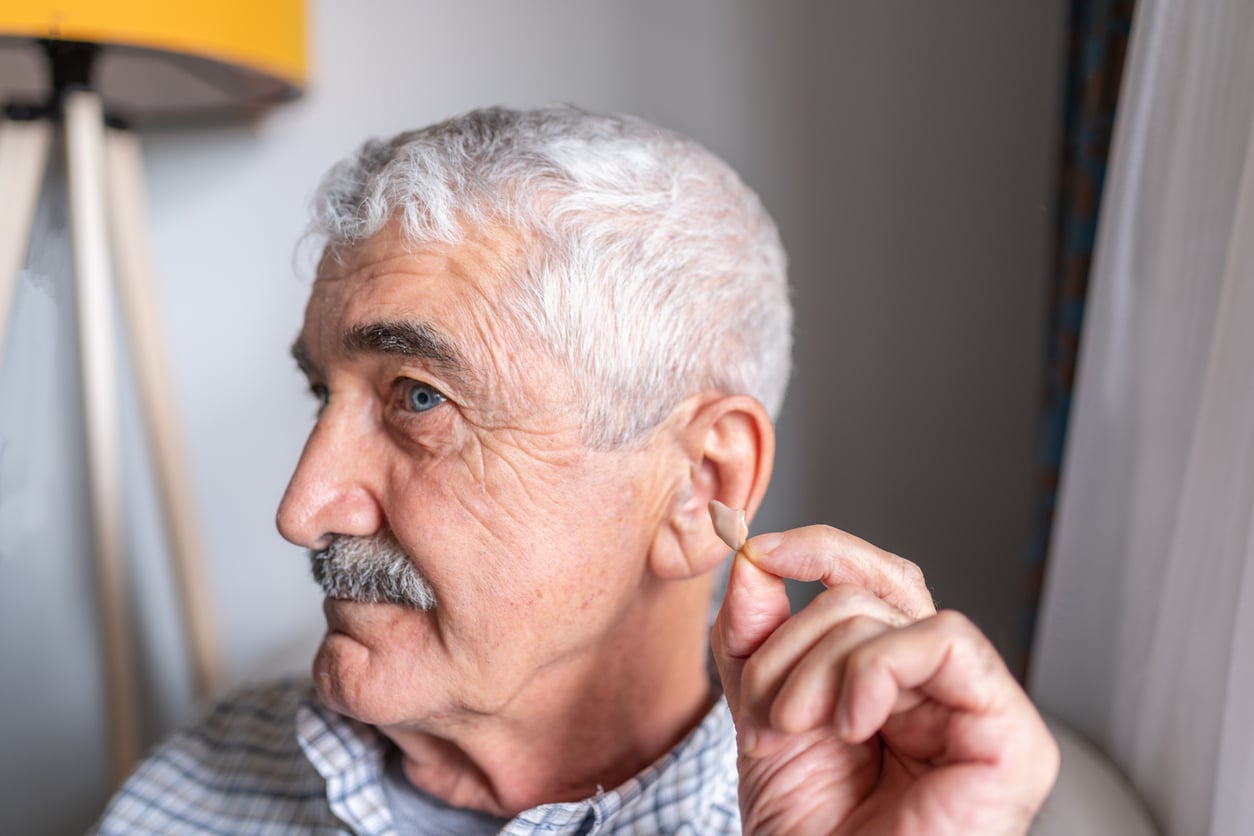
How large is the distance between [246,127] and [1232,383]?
156cm

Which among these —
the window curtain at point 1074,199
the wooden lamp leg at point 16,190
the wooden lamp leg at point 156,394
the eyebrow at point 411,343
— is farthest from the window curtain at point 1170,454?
the wooden lamp leg at point 16,190

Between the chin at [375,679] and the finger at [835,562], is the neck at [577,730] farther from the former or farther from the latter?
the finger at [835,562]

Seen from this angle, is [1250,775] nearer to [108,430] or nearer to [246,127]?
[108,430]

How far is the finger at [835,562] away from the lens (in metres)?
0.63

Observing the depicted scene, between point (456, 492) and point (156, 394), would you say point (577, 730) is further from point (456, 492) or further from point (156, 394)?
point (156, 394)

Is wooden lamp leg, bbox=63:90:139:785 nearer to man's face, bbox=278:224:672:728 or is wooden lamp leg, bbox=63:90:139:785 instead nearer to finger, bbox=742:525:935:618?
man's face, bbox=278:224:672:728

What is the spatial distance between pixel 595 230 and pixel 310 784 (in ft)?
2.25

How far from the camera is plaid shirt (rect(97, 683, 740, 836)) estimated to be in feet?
3.01

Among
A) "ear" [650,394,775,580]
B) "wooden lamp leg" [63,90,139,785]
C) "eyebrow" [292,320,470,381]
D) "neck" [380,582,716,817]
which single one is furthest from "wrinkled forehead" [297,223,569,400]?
"wooden lamp leg" [63,90,139,785]

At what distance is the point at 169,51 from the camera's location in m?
1.32

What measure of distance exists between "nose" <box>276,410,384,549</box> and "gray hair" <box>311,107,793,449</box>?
7.2 inches

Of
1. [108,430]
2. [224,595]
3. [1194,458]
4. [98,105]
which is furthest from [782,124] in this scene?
[224,595]

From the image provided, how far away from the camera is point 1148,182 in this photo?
3.24 feet

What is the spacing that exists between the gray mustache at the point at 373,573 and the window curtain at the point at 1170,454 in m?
0.65
